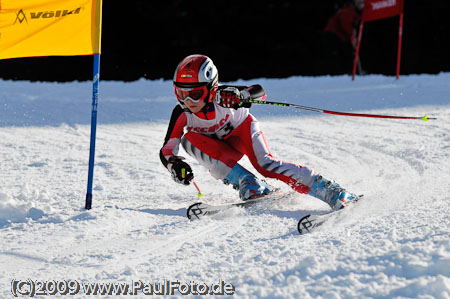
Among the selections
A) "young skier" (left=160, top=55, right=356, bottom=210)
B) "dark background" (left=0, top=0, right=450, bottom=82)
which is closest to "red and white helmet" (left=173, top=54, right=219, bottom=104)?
"young skier" (left=160, top=55, right=356, bottom=210)

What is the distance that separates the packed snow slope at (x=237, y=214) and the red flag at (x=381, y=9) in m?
3.30

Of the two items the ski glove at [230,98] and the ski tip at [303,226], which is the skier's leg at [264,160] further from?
the ski tip at [303,226]

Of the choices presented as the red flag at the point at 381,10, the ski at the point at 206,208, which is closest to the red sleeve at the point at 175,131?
the ski at the point at 206,208

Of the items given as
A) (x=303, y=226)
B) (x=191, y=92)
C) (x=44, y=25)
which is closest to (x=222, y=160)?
(x=191, y=92)

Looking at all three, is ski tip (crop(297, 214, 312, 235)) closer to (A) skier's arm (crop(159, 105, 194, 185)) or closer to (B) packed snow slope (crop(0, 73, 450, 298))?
(B) packed snow slope (crop(0, 73, 450, 298))

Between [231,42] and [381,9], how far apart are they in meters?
6.86

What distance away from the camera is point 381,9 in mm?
11383

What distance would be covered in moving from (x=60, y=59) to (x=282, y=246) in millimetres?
15937

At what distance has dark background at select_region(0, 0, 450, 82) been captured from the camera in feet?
56.1

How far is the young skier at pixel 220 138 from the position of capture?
402cm

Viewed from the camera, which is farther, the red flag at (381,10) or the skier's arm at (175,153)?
the red flag at (381,10)

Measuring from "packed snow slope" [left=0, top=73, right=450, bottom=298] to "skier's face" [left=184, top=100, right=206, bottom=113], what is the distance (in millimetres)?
726

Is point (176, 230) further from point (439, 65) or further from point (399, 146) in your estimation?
point (439, 65)

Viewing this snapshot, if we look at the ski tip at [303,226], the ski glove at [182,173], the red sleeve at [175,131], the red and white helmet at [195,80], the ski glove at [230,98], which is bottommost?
the ski tip at [303,226]
